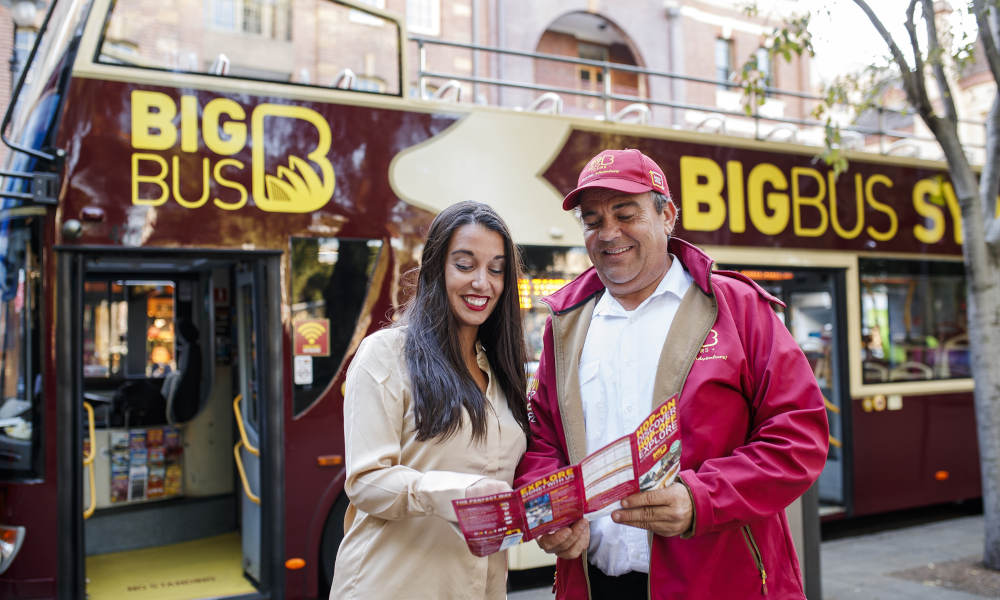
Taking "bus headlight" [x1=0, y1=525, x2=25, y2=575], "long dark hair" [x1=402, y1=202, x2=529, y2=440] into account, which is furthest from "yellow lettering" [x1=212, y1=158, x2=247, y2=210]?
"long dark hair" [x1=402, y1=202, x2=529, y2=440]

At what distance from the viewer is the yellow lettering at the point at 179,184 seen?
4559 mm

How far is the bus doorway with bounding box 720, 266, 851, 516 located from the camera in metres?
6.60

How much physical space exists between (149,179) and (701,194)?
3.97 metres

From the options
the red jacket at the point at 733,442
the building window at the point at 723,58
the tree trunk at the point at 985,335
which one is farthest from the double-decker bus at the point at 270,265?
the building window at the point at 723,58

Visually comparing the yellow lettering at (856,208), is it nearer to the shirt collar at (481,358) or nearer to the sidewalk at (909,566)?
the sidewalk at (909,566)

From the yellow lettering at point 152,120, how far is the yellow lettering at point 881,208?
5680 millimetres

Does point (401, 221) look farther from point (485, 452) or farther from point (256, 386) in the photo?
point (485, 452)

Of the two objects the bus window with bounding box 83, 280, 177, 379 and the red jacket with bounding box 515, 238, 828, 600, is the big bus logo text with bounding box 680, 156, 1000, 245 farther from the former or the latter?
the bus window with bounding box 83, 280, 177, 379

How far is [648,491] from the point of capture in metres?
1.85

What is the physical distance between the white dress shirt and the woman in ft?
0.74

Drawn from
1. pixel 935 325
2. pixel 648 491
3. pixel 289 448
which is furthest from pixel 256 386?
pixel 935 325

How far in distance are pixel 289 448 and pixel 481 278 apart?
9.97 feet

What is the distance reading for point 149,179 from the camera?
4504 mm

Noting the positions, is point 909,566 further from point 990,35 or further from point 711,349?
point 711,349
